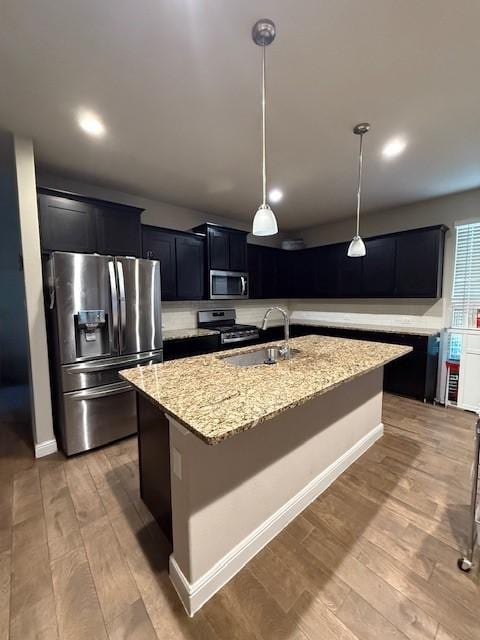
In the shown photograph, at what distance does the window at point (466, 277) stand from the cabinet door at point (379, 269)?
722 millimetres

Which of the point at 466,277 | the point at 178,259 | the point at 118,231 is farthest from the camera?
the point at 178,259

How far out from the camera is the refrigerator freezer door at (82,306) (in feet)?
7.40

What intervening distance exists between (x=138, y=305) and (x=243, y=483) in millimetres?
1892

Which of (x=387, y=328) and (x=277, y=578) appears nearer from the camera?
(x=277, y=578)

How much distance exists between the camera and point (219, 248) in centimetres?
400

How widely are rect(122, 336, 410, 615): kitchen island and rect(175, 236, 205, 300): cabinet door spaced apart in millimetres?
1879

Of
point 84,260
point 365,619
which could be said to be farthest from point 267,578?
point 84,260

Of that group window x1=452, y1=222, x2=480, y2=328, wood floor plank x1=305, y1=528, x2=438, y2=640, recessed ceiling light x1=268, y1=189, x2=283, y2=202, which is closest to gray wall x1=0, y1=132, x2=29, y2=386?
recessed ceiling light x1=268, y1=189, x2=283, y2=202

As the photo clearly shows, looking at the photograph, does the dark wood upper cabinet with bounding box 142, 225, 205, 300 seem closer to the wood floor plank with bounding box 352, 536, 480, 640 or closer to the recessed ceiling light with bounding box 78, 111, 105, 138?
the recessed ceiling light with bounding box 78, 111, 105, 138

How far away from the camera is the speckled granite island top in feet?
3.31

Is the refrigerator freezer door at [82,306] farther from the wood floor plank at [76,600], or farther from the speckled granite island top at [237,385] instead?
the wood floor plank at [76,600]

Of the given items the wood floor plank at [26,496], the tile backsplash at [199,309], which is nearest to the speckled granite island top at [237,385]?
the wood floor plank at [26,496]

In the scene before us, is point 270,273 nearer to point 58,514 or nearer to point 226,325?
point 226,325

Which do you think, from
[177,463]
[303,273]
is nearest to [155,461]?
[177,463]
